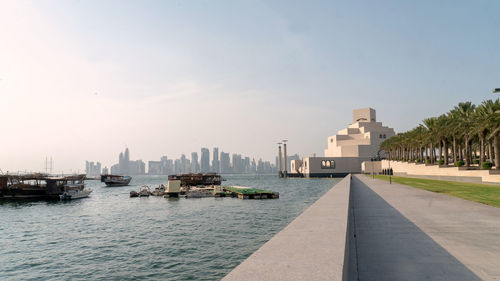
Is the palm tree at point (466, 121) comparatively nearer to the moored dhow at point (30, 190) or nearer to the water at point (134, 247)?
the water at point (134, 247)

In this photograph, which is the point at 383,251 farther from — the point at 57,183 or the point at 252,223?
the point at 57,183

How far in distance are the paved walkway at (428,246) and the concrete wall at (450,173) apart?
30834mm

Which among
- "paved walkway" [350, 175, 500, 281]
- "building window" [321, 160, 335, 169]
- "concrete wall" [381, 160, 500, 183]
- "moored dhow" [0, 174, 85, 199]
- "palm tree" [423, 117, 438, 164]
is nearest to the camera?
"paved walkway" [350, 175, 500, 281]

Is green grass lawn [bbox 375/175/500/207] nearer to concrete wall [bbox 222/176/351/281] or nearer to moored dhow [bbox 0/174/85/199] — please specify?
concrete wall [bbox 222/176/351/281]

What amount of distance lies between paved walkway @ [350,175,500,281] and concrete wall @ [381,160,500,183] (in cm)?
3083

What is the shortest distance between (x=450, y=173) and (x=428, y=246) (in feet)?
173

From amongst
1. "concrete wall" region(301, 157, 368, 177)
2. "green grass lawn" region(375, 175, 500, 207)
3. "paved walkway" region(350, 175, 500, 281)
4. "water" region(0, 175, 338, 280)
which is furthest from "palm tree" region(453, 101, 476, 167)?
"concrete wall" region(301, 157, 368, 177)

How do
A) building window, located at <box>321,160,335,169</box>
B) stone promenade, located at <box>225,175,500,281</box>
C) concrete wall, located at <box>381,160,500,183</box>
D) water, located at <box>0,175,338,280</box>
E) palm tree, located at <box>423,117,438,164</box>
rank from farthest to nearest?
building window, located at <box>321,160,335,169</box>
palm tree, located at <box>423,117,438,164</box>
concrete wall, located at <box>381,160,500,183</box>
water, located at <box>0,175,338,280</box>
stone promenade, located at <box>225,175,500,281</box>

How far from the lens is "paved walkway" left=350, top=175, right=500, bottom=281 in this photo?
6363 mm

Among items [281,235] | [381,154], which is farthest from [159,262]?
[381,154]

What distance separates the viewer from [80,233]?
24141mm

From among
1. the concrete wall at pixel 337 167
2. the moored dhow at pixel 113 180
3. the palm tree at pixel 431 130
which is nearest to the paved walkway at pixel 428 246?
the palm tree at pixel 431 130

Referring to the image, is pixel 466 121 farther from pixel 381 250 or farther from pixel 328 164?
pixel 328 164

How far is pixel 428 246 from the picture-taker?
27.7 feet
